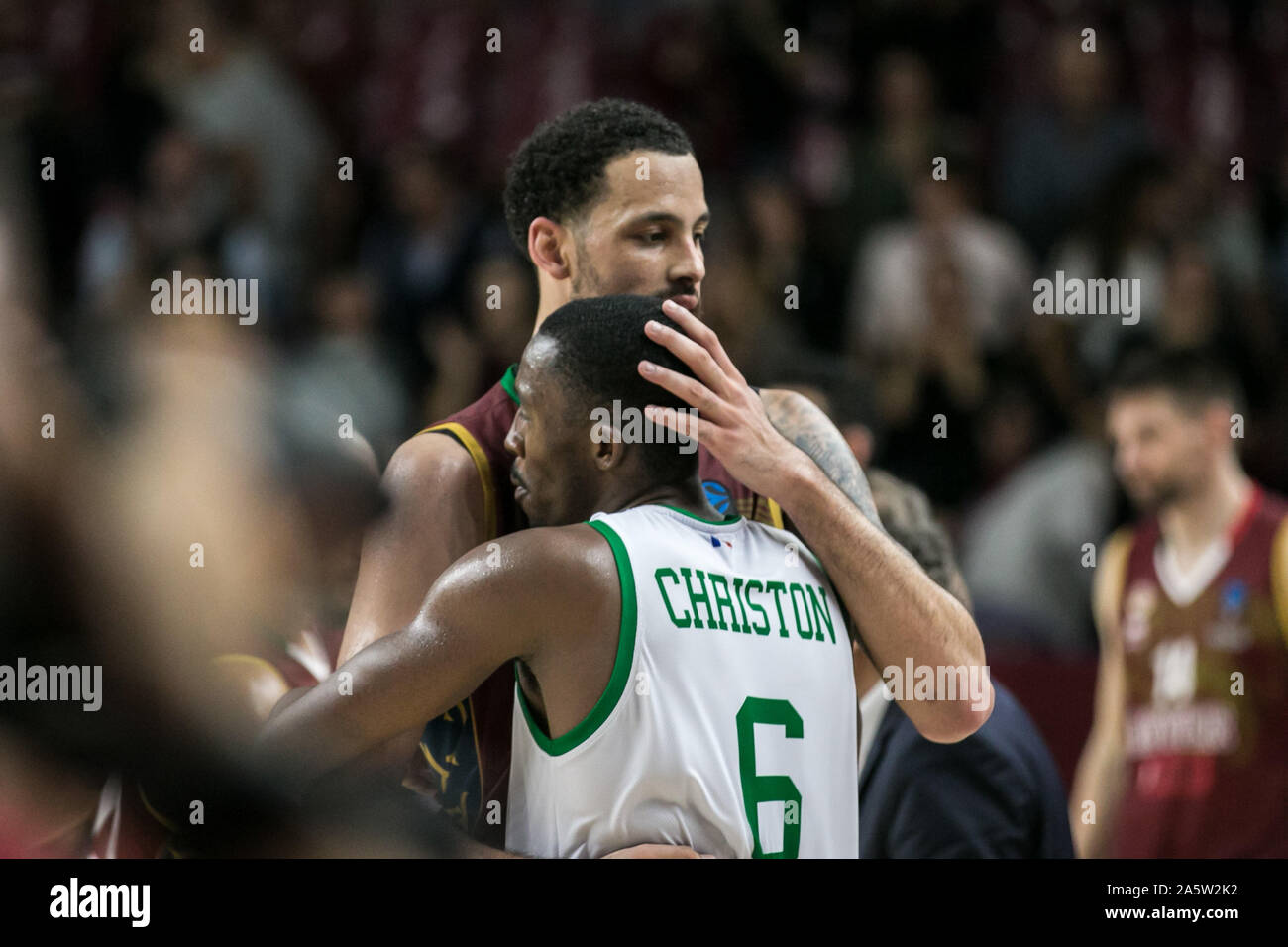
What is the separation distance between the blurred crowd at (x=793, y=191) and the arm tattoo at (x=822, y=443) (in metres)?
2.84

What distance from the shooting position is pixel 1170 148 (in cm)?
784

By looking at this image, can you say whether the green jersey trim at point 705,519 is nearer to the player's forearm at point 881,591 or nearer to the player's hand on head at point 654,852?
the player's forearm at point 881,591

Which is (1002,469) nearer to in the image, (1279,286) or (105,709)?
(1279,286)

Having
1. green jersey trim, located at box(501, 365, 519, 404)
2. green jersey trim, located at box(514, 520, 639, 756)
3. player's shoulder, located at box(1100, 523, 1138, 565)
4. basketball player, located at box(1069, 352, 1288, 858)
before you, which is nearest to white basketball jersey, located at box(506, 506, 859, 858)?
green jersey trim, located at box(514, 520, 639, 756)

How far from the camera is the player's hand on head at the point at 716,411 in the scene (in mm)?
2502

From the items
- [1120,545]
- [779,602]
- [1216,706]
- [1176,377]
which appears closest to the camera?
[779,602]

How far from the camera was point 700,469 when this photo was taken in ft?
10.4

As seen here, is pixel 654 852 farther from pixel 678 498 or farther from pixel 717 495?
pixel 717 495

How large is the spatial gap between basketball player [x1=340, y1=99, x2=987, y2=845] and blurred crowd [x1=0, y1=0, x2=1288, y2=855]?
117 inches

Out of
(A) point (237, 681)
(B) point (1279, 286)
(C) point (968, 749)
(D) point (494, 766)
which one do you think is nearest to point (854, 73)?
(B) point (1279, 286)

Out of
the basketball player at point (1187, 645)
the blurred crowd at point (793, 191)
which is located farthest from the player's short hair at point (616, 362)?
the blurred crowd at point (793, 191)

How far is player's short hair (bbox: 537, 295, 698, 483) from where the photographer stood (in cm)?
251

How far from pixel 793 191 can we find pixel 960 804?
488 centimetres

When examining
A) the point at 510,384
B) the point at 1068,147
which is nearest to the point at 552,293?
the point at 510,384
